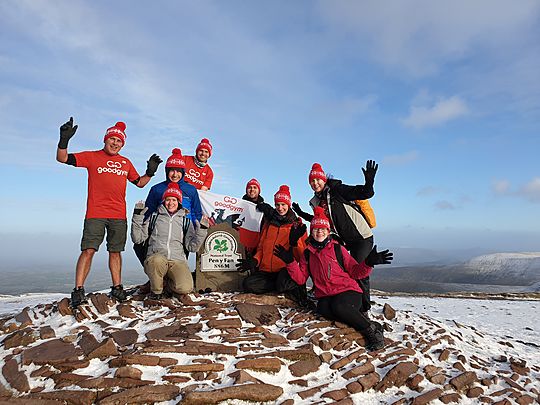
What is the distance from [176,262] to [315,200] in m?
2.88

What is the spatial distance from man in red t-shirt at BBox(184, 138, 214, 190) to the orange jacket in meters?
2.36

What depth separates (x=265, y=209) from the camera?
7.36m

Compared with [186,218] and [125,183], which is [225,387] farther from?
[125,183]

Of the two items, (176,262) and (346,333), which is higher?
(176,262)

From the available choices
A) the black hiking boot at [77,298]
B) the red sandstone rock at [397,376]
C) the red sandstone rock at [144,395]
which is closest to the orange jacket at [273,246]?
the red sandstone rock at [397,376]

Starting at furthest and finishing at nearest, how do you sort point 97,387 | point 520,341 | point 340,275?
point 520,341, point 340,275, point 97,387

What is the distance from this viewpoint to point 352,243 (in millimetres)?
6496

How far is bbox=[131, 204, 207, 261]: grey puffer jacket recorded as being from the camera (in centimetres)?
637

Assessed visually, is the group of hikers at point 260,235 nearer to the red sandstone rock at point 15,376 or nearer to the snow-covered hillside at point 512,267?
the red sandstone rock at point 15,376

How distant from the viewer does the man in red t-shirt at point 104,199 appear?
5930 mm

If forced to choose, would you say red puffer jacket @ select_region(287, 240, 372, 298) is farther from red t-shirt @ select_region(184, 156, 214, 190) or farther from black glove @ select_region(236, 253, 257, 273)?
red t-shirt @ select_region(184, 156, 214, 190)

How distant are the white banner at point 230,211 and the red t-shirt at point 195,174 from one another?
50 centimetres

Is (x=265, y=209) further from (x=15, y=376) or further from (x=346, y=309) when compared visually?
(x=15, y=376)

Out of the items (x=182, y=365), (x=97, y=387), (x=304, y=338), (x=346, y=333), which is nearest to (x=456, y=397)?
(x=346, y=333)
